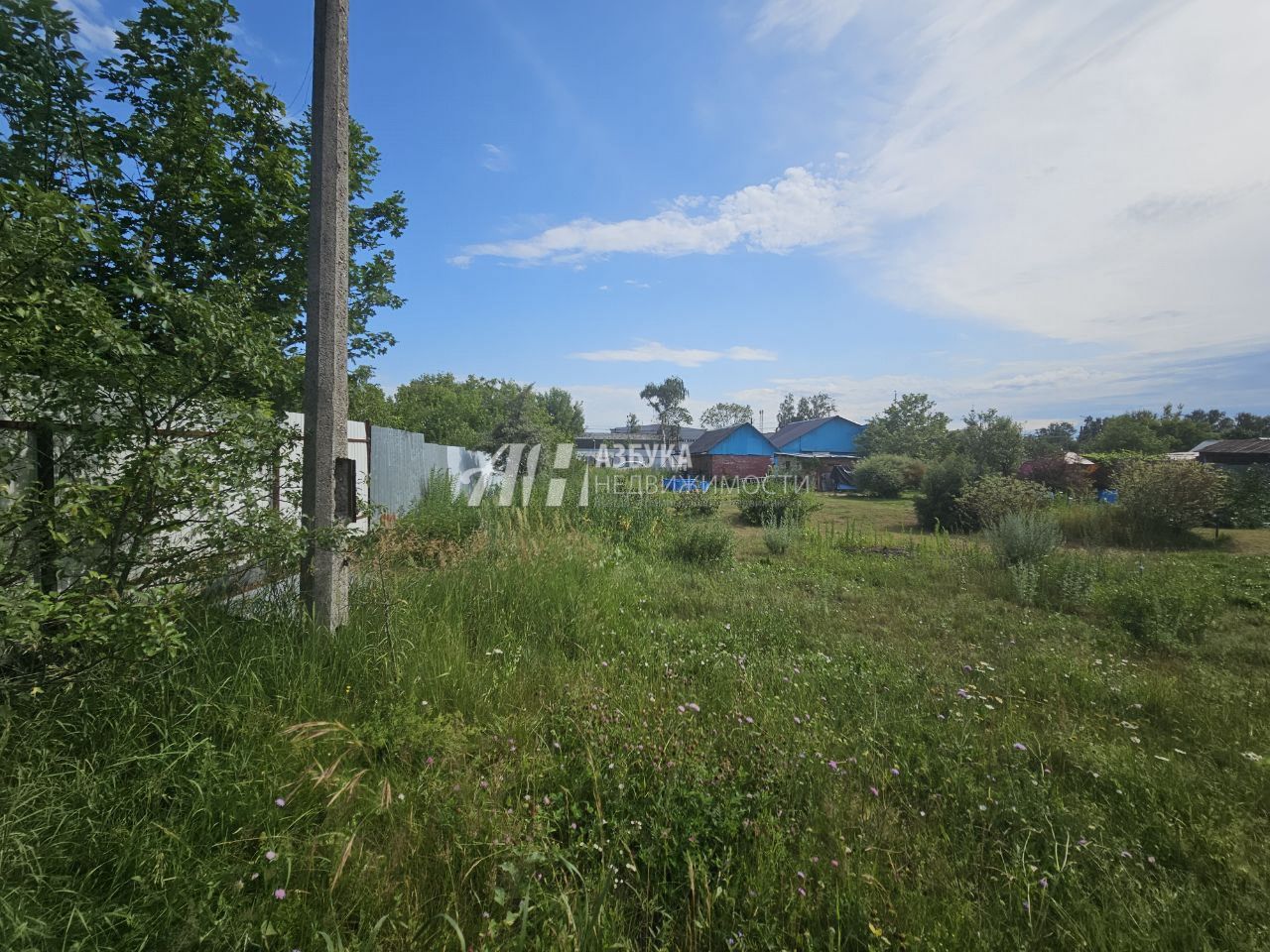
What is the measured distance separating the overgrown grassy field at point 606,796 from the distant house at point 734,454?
26.3 m

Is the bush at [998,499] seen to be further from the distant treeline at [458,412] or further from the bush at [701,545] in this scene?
the distant treeline at [458,412]

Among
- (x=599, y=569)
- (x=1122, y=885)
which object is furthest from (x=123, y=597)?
(x=1122, y=885)

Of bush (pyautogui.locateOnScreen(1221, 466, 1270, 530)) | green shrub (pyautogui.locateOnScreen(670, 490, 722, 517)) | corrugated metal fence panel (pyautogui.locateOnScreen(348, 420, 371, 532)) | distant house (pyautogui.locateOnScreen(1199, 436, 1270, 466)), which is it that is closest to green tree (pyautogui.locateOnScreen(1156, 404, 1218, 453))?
distant house (pyautogui.locateOnScreen(1199, 436, 1270, 466))

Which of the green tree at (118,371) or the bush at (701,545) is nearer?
the green tree at (118,371)

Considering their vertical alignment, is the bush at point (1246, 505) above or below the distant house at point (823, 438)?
below

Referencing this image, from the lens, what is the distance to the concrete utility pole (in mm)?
2877

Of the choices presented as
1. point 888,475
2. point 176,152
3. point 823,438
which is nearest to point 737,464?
point 823,438

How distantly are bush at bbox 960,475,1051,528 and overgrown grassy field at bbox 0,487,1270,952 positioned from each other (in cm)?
697

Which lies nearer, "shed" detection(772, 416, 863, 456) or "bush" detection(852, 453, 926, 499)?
"bush" detection(852, 453, 926, 499)

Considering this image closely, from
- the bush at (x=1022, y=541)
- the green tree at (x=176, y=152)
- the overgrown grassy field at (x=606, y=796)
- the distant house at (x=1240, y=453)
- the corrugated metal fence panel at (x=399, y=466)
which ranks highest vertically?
the green tree at (x=176, y=152)

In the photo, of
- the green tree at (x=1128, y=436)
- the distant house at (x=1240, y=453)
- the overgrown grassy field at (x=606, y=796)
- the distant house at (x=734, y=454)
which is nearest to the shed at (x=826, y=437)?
the distant house at (x=734, y=454)

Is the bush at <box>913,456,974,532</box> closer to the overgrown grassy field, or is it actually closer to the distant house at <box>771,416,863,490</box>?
the overgrown grassy field

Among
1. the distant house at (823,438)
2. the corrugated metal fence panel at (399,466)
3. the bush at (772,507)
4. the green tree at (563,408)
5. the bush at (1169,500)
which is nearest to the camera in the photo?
the corrugated metal fence panel at (399,466)

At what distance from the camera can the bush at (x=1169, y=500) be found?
8.77 meters
